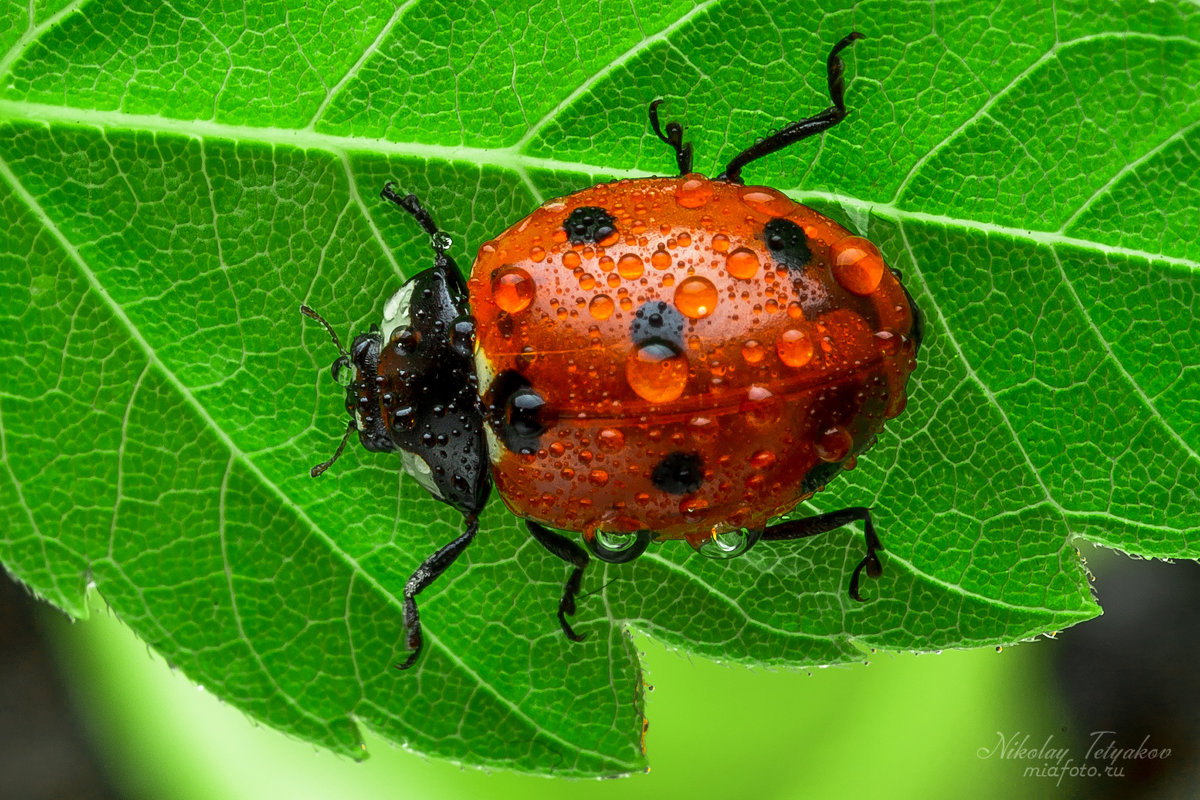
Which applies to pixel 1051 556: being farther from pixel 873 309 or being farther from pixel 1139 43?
pixel 1139 43

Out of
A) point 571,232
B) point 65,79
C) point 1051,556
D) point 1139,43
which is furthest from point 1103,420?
point 65,79

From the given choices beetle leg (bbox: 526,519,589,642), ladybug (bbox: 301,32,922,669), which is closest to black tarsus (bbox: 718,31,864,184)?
ladybug (bbox: 301,32,922,669)

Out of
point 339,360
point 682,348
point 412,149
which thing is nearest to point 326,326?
point 339,360

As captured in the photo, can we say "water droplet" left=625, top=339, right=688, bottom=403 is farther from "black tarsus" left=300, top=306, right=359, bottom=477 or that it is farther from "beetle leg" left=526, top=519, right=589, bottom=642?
"black tarsus" left=300, top=306, right=359, bottom=477

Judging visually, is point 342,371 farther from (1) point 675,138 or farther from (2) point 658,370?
(1) point 675,138

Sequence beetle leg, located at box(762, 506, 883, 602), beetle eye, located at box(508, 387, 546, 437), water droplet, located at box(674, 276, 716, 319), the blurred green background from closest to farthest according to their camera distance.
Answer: water droplet, located at box(674, 276, 716, 319) → beetle eye, located at box(508, 387, 546, 437) → beetle leg, located at box(762, 506, 883, 602) → the blurred green background
